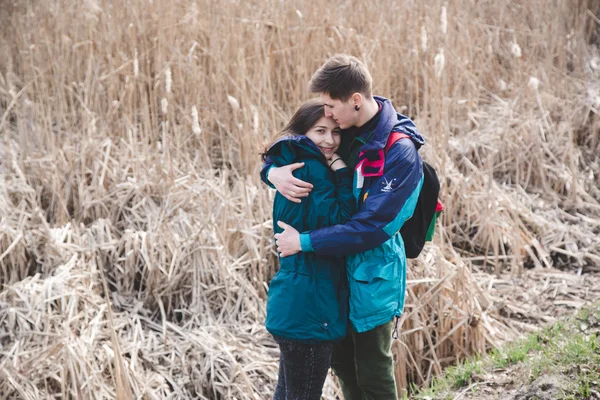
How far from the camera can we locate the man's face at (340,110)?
2125mm

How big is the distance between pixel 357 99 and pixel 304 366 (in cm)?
89

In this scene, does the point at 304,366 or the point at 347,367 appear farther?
the point at 347,367

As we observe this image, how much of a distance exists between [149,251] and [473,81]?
3.24 metres

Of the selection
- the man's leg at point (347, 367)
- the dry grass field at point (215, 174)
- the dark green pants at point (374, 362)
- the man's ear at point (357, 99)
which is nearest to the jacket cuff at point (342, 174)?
the man's ear at point (357, 99)

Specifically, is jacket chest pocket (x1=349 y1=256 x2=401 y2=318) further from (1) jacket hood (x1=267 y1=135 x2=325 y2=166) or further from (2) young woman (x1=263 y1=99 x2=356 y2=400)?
(1) jacket hood (x1=267 y1=135 x2=325 y2=166)

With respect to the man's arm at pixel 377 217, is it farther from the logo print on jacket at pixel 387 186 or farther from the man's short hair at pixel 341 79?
the man's short hair at pixel 341 79

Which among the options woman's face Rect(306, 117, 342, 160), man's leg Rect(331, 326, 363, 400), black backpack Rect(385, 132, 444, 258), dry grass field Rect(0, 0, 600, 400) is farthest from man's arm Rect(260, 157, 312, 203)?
dry grass field Rect(0, 0, 600, 400)

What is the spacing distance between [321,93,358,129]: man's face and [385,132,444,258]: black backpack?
36 centimetres

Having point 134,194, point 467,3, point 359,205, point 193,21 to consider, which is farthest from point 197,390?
point 467,3

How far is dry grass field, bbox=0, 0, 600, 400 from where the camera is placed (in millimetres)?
3600

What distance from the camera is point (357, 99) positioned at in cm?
214

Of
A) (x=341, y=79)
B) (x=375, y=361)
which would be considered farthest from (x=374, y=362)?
(x=341, y=79)

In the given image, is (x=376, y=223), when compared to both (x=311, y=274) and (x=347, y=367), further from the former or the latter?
(x=347, y=367)

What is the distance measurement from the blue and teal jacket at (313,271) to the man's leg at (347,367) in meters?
0.27
